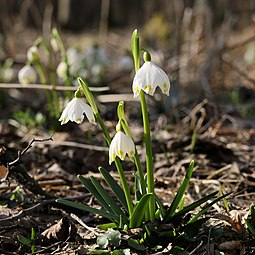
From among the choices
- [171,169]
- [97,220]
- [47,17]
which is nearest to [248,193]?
[171,169]

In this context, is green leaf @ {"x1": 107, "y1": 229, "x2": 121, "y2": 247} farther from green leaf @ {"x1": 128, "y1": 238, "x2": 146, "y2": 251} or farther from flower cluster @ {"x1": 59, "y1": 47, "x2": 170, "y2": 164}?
flower cluster @ {"x1": 59, "y1": 47, "x2": 170, "y2": 164}

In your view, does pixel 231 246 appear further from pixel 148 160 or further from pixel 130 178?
pixel 130 178

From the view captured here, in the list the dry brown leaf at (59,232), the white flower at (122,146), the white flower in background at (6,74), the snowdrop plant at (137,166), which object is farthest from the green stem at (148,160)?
the white flower in background at (6,74)

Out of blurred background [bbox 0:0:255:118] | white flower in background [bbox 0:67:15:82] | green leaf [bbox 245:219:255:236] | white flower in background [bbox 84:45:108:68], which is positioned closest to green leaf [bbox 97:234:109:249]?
green leaf [bbox 245:219:255:236]

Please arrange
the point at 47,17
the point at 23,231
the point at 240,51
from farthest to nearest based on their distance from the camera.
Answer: the point at 240,51
the point at 47,17
the point at 23,231

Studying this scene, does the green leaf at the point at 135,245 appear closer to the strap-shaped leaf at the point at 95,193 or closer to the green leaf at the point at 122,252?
the green leaf at the point at 122,252

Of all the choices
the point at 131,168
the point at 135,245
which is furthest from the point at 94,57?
the point at 135,245

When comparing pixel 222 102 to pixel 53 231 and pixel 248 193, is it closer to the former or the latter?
pixel 248 193
